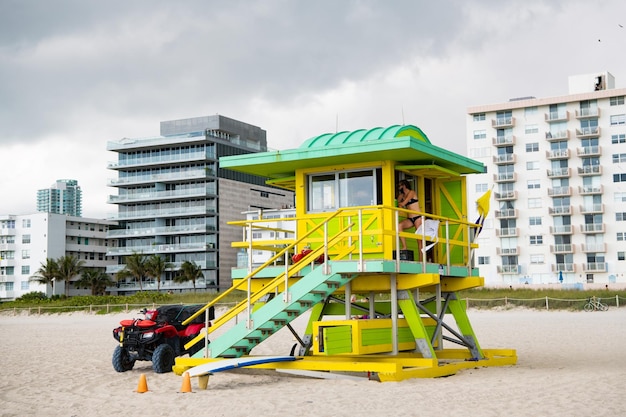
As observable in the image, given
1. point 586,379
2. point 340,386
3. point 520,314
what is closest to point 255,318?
point 340,386

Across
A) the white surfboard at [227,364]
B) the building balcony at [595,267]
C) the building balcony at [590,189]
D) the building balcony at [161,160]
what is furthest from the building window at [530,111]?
the white surfboard at [227,364]

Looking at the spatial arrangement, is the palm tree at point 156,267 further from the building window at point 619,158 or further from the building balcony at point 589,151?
the building window at point 619,158

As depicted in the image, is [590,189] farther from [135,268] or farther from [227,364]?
[227,364]

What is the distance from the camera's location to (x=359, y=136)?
Result: 17391 millimetres

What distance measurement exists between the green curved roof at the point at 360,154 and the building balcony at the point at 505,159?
79.9m

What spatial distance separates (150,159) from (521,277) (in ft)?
172

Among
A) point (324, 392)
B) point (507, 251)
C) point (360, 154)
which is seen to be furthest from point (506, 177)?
point (324, 392)

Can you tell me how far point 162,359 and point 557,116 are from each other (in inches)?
3329

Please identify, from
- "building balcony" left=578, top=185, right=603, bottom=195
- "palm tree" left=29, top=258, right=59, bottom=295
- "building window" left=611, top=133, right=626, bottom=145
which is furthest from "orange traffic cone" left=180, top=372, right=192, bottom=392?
"palm tree" left=29, top=258, right=59, bottom=295

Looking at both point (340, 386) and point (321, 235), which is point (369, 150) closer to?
point (321, 235)

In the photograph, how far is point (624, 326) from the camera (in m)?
33.9

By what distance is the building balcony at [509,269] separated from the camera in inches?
3706

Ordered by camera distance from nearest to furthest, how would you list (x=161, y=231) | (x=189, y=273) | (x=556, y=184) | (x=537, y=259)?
(x=537, y=259) < (x=556, y=184) < (x=189, y=273) < (x=161, y=231)

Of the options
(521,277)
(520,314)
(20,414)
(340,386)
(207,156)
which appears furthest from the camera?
(207,156)
